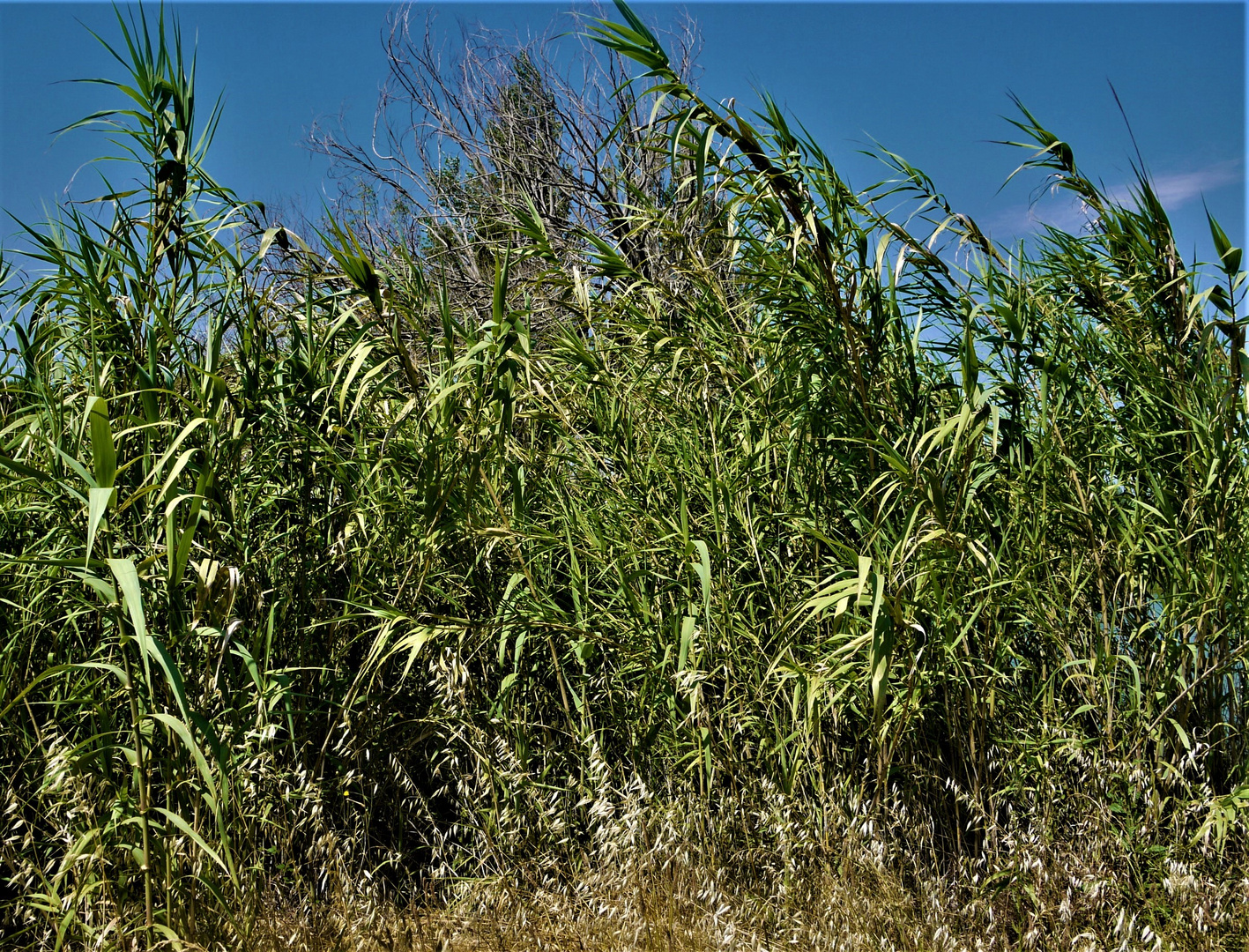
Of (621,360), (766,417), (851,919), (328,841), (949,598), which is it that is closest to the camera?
(851,919)

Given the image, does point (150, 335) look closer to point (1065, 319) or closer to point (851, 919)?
point (851, 919)

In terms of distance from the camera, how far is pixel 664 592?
94.3 inches

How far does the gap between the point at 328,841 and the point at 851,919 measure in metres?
1.12

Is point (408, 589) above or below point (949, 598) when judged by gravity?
above

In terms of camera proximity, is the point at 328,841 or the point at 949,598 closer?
the point at 328,841

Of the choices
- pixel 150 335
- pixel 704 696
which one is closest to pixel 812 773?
pixel 704 696

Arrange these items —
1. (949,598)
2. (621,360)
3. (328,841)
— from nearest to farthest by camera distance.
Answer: (328,841) < (949,598) < (621,360)

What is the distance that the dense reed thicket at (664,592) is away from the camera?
197 centimetres

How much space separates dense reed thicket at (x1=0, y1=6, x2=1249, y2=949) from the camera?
197 cm

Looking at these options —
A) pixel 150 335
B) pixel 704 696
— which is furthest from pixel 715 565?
pixel 150 335

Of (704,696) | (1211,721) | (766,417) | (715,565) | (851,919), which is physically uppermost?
(766,417)

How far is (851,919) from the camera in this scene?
190 centimetres

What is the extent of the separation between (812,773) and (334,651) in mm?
1246

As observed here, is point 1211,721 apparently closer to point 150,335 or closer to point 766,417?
point 766,417
